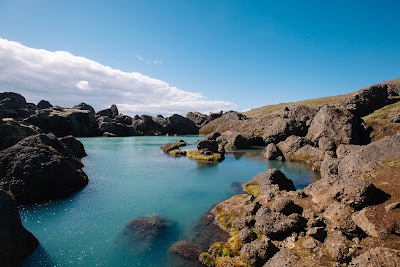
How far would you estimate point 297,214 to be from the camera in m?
23.1

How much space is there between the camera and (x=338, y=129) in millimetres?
64812

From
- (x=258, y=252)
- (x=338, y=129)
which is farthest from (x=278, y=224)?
(x=338, y=129)

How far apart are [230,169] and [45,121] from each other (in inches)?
4101

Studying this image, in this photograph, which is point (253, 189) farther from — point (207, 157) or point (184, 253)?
point (207, 157)

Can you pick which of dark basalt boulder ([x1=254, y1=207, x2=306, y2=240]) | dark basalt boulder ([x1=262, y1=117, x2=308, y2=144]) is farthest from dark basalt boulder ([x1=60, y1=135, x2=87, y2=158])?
dark basalt boulder ([x1=254, y1=207, x2=306, y2=240])

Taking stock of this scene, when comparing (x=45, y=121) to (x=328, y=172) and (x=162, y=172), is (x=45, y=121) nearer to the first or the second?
(x=162, y=172)

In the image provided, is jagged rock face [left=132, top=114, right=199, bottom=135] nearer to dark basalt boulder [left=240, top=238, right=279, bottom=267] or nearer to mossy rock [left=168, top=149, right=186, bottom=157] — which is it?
mossy rock [left=168, top=149, right=186, bottom=157]

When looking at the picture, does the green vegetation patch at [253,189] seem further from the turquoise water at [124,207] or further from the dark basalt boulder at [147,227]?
the dark basalt boulder at [147,227]

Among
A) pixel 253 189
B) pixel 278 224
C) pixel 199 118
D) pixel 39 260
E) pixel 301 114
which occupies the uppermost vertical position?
pixel 301 114

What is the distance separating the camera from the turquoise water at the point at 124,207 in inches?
858

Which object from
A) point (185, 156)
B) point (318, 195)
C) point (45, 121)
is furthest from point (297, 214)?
point (45, 121)

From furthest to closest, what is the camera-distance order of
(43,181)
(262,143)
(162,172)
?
(262,143) → (162,172) → (43,181)

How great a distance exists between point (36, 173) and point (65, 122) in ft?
346

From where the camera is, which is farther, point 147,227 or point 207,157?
point 207,157
